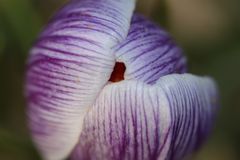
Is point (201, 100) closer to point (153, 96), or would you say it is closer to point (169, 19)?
point (153, 96)

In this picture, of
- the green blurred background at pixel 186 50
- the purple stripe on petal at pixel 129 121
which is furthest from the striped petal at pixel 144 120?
the green blurred background at pixel 186 50

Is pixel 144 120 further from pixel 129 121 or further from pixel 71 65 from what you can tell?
pixel 71 65

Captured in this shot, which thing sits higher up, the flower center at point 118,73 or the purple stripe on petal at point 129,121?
the flower center at point 118,73

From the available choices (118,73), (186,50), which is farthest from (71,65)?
(186,50)

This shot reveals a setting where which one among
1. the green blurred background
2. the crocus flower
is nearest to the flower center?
the crocus flower

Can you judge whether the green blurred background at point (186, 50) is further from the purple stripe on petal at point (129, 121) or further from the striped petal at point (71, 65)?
the purple stripe on petal at point (129, 121)

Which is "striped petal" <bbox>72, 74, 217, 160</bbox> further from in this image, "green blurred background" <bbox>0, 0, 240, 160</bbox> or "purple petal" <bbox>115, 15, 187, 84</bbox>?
"green blurred background" <bbox>0, 0, 240, 160</bbox>

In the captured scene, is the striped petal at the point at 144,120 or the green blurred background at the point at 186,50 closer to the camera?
the striped petal at the point at 144,120

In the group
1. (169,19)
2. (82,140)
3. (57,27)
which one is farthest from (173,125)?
(169,19)
